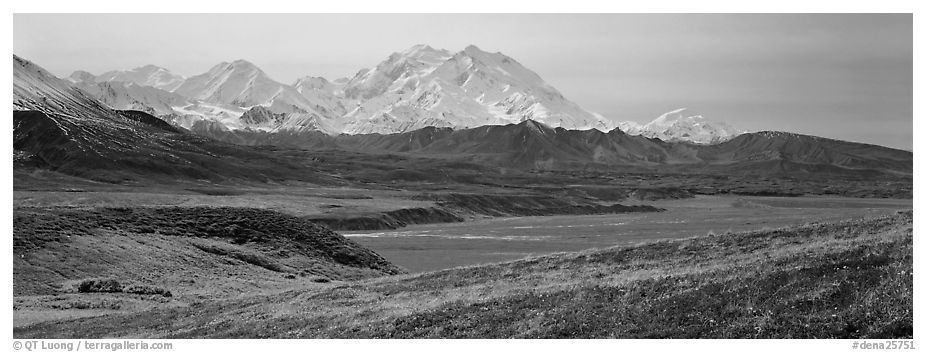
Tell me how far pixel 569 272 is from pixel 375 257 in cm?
3803

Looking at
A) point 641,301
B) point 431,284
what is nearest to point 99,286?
point 431,284

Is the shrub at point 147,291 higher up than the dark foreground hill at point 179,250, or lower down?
lower down

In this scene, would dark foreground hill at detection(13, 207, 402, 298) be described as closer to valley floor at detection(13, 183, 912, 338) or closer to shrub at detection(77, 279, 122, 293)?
valley floor at detection(13, 183, 912, 338)

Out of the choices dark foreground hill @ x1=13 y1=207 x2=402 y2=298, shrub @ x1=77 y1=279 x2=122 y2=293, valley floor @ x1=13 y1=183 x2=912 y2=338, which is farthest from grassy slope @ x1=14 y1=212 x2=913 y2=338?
dark foreground hill @ x1=13 y1=207 x2=402 y2=298

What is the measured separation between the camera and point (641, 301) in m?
27.9

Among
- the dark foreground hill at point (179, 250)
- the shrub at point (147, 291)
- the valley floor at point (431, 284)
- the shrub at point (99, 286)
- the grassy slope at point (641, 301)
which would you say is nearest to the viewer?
the grassy slope at point (641, 301)

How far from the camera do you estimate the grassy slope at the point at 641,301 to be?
24.9 metres

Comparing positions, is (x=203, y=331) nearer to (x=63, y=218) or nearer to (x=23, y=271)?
(x=23, y=271)

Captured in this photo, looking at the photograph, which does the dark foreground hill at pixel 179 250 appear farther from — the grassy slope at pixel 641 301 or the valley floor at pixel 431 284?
the grassy slope at pixel 641 301

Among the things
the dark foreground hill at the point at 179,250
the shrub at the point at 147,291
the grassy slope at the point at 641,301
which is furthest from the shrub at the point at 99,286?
the grassy slope at the point at 641,301

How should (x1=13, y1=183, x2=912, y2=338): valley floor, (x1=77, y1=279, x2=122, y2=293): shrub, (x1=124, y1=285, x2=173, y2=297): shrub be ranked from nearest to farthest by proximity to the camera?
(x1=13, y1=183, x2=912, y2=338): valley floor, (x1=77, y1=279, x2=122, y2=293): shrub, (x1=124, y1=285, x2=173, y2=297): shrub

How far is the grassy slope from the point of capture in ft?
81.8
